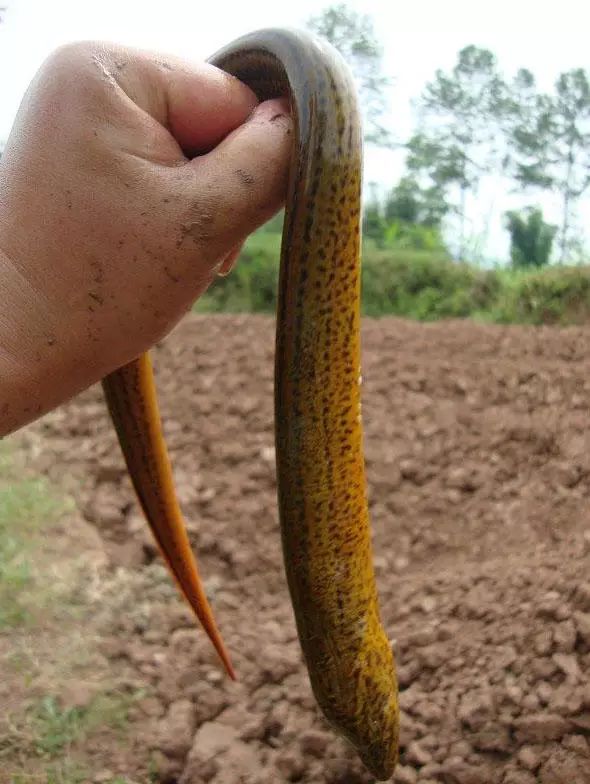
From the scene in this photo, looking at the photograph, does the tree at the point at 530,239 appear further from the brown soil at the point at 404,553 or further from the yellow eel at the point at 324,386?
the yellow eel at the point at 324,386

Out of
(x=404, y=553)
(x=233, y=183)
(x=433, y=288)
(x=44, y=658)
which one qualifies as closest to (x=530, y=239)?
(x=433, y=288)

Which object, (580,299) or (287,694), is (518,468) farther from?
(580,299)

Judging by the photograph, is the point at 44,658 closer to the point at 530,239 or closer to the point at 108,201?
the point at 108,201

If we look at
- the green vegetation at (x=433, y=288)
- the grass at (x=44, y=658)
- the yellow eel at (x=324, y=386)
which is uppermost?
the green vegetation at (x=433, y=288)

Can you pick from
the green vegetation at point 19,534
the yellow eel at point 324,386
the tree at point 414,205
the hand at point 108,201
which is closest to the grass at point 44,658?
the green vegetation at point 19,534

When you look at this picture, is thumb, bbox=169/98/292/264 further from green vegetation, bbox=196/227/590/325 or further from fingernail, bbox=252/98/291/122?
green vegetation, bbox=196/227/590/325

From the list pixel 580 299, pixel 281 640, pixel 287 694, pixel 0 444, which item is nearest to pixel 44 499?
pixel 0 444
